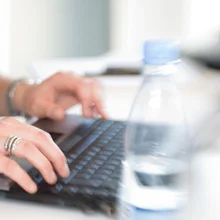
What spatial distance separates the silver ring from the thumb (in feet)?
0.84

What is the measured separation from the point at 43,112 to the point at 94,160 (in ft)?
1.10

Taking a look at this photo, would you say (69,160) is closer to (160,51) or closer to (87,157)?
(87,157)

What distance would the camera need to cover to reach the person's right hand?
0.68 metres

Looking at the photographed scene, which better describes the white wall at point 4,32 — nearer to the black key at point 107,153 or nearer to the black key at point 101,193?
the black key at point 107,153

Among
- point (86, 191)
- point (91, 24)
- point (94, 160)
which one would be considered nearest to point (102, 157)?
point (94, 160)

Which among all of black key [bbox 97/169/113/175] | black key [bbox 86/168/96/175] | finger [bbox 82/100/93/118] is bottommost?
finger [bbox 82/100/93/118]

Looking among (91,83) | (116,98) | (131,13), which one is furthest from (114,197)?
(131,13)

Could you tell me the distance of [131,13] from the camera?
8.03 ft

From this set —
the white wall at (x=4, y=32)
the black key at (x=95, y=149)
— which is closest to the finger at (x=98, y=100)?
the black key at (x=95, y=149)

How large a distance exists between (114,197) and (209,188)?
119 mm

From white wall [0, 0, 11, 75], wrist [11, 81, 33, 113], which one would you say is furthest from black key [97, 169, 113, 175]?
white wall [0, 0, 11, 75]

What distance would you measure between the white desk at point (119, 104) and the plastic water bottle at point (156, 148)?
6 centimetres

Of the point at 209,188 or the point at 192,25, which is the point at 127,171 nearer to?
the point at 209,188

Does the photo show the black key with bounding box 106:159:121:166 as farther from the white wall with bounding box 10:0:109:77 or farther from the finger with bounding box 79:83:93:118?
the white wall with bounding box 10:0:109:77
